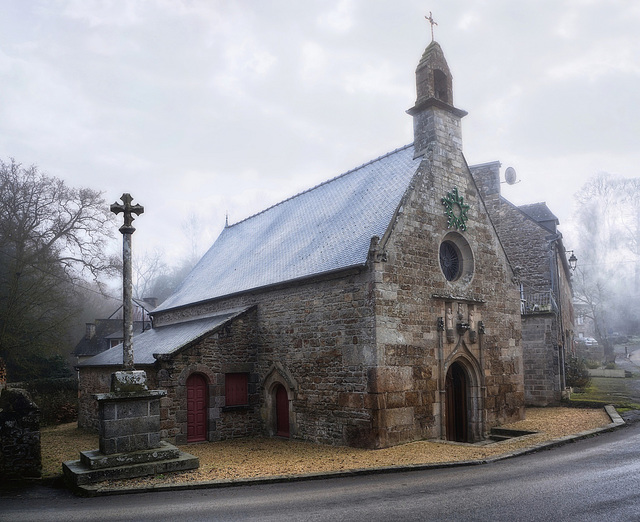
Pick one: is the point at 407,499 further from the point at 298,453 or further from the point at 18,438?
the point at 18,438

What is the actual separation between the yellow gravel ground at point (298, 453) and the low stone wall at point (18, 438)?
2.44 feet

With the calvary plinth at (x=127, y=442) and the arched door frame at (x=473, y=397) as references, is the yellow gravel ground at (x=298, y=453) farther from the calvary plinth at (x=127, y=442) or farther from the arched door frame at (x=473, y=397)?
the arched door frame at (x=473, y=397)

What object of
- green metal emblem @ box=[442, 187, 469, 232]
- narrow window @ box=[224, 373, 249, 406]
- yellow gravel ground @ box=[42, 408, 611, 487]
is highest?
green metal emblem @ box=[442, 187, 469, 232]

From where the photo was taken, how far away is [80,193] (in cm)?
2759

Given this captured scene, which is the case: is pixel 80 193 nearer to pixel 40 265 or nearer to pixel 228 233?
pixel 40 265

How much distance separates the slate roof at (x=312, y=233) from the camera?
13.8 metres

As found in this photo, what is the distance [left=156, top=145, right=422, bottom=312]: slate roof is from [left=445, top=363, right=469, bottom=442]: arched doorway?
184 inches

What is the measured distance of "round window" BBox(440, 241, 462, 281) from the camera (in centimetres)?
1485

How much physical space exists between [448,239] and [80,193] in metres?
20.7

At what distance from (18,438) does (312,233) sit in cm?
954

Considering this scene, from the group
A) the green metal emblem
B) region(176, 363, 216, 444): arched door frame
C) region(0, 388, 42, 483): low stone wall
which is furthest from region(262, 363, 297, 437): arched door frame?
region(0, 388, 42, 483): low stone wall

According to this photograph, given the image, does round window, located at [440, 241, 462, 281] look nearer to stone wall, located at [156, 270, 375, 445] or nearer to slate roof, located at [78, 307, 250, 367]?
stone wall, located at [156, 270, 375, 445]

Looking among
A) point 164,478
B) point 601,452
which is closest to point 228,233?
point 164,478

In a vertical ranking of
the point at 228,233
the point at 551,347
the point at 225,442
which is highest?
the point at 228,233
